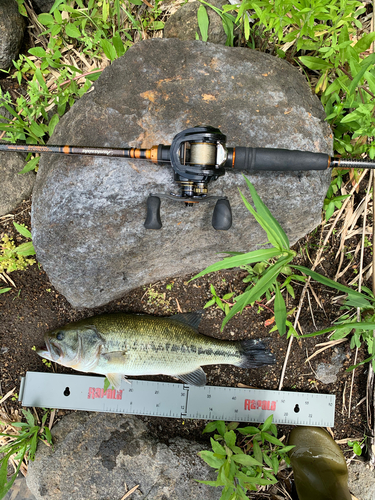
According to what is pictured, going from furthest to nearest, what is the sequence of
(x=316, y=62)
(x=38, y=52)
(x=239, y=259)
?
(x=38, y=52) → (x=316, y=62) → (x=239, y=259)

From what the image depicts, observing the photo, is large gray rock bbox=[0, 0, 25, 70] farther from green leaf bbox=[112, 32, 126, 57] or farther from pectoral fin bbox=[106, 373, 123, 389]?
pectoral fin bbox=[106, 373, 123, 389]

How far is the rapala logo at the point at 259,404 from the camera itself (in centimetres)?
364

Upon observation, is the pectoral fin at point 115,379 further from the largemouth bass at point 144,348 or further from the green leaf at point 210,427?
the green leaf at point 210,427

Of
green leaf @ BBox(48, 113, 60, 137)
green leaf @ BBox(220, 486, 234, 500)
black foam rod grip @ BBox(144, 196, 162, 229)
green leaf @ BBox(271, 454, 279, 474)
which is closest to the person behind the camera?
black foam rod grip @ BBox(144, 196, 162, 229)

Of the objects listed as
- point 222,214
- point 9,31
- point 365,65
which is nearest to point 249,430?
point 222,214

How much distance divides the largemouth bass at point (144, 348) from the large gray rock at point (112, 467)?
0.64 m

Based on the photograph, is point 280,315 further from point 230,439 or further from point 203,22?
point 203,22

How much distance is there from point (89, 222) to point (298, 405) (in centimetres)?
301

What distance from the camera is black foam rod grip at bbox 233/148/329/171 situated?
8.14 feet

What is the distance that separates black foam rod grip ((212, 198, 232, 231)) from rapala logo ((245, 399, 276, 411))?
6.91 ft

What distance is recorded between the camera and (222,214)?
9.02ft

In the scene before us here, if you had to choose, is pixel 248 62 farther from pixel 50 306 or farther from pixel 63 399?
pixel 63 399

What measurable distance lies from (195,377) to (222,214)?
73.5 inches

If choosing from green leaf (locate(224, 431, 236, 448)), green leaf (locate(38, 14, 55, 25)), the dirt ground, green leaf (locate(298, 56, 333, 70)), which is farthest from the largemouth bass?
green leaf (locate(38, 14, 55, 25))
